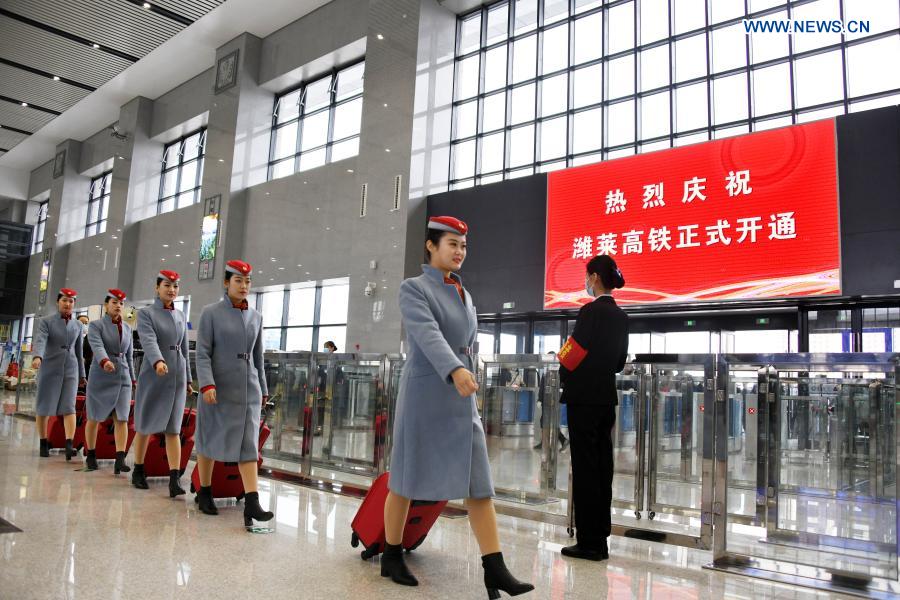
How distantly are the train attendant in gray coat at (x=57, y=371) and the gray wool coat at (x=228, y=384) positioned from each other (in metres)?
3.24

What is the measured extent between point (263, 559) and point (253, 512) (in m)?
0.64

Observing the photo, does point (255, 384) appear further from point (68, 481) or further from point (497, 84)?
point (497, 84)

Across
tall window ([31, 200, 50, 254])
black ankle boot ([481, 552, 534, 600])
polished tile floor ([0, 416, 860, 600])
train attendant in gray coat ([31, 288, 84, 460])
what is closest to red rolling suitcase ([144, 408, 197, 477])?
polished tile floor ([0, 416, 860, 600])

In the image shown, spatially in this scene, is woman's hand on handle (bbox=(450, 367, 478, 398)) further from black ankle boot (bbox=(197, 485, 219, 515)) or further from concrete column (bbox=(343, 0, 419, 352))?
concrete column (bbox=(343, 0, 419, 352))

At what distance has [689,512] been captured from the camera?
4891 millimetres

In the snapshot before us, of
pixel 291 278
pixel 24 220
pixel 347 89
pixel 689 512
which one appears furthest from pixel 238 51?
pixel 24 220

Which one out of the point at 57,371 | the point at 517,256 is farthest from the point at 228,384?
the point at 517,256

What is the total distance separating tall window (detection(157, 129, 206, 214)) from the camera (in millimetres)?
19641

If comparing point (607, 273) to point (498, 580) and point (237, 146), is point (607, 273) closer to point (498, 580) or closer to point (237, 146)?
point (498, 580)

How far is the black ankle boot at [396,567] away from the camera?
9.66ft

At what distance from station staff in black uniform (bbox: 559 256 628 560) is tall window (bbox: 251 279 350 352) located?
436 inches

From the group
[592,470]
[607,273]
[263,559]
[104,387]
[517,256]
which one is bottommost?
[263,559]

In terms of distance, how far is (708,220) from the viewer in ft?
31.7

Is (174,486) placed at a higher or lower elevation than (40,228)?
lower
